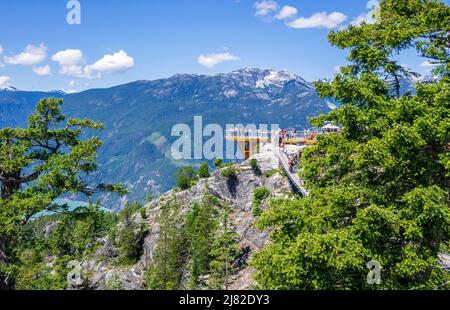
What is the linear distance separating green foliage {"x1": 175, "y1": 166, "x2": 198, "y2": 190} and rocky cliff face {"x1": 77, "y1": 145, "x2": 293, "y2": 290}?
1526mm

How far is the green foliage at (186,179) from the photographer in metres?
61.5

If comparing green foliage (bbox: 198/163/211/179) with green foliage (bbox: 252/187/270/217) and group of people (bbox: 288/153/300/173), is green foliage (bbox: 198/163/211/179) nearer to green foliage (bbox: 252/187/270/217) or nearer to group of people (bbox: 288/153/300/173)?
green foliage (bbox: 252/187/270/217)

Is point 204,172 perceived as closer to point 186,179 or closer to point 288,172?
point 186,179

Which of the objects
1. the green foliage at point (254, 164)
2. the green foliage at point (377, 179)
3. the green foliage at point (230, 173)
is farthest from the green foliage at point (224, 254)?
the green foliage at point (377, 179)

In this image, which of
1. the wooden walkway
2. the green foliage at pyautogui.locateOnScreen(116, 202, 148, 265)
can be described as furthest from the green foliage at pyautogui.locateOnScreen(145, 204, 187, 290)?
the wooden walkway

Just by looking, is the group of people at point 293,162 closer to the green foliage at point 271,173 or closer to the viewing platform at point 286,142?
the viewing platform at point 286,142

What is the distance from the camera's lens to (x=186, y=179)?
62219 millimetres

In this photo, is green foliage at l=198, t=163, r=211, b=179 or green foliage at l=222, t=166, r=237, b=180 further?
green foliage at l=198, t=163, r=211, b=179

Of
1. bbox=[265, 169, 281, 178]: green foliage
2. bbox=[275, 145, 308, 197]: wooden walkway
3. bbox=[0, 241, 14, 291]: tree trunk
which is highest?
bbox=[275, 145, 308, 197]: wooden walkway

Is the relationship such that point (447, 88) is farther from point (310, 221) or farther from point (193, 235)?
point (193, 235)

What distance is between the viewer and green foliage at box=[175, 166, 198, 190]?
61466 millimetres

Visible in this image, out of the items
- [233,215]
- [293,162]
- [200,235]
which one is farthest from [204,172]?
[293,162]
